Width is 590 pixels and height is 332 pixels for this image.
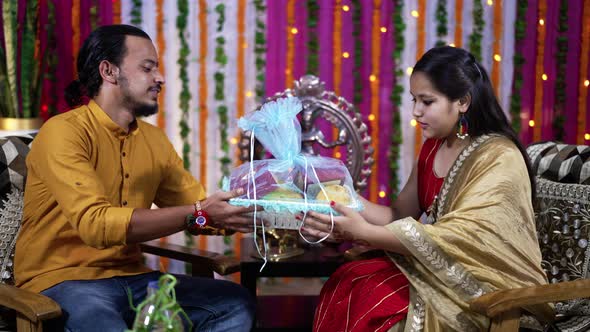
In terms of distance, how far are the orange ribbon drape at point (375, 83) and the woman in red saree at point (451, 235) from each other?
1.60m

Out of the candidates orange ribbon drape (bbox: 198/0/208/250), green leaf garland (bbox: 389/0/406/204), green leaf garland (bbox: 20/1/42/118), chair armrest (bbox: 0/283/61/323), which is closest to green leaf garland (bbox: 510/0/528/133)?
green leaf garland (bbox: 389/0/406/204)

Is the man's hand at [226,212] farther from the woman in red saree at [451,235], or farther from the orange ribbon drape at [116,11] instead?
the orange ribbon drape at [116,11]

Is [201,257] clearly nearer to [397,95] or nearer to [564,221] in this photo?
[564,221]

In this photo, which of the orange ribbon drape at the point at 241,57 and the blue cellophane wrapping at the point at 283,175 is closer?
the blue cellophane wrapping at the point at 283,175

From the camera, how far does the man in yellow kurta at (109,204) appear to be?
2.19 metres

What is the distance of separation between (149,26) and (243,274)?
1.78m

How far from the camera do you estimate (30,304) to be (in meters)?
2.00

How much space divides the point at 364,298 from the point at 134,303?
0.80 metres

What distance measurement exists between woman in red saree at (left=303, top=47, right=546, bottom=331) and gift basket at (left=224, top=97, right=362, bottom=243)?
0.06 meters

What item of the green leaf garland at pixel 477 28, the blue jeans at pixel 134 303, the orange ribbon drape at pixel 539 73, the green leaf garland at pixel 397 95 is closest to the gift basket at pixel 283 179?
the blue jeans at pixel 134 303

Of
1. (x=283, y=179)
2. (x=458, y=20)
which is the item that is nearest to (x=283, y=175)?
(x=283, y=179)

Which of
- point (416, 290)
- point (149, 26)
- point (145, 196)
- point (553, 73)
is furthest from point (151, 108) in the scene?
point (553, 73)

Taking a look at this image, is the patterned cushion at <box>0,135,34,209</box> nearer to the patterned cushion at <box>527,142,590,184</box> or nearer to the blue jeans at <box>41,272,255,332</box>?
the blue jeans at <box>41,272,255,332</box>

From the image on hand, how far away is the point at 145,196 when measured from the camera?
255 cm
